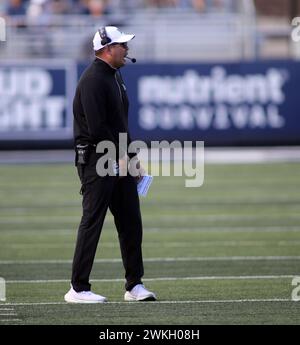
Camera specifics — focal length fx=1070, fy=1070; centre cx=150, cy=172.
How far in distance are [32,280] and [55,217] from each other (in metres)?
4.93

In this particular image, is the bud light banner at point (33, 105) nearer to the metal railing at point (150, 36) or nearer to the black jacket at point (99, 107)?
the metal railing at point (150, 36)

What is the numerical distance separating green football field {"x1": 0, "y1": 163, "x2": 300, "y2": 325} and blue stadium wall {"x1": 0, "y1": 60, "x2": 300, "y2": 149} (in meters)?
4.14

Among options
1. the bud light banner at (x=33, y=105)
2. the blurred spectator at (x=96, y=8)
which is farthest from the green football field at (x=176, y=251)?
the blurred spectator at (x=96, y=8)

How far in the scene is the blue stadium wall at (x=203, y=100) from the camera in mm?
23531

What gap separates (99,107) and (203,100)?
52.9ft

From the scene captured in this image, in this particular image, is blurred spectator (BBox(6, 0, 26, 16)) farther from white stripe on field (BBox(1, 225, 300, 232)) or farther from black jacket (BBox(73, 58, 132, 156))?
black jacket (BBox(73, 58, 132, 156))

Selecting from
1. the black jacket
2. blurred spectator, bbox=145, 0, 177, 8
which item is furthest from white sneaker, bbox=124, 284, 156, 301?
blurred spectator, bbox=145, 0, 177, 8

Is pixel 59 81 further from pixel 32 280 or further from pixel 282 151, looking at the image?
pixel 32 280

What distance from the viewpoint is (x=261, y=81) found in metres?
23.9

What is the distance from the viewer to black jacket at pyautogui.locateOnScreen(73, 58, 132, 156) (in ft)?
25.8
